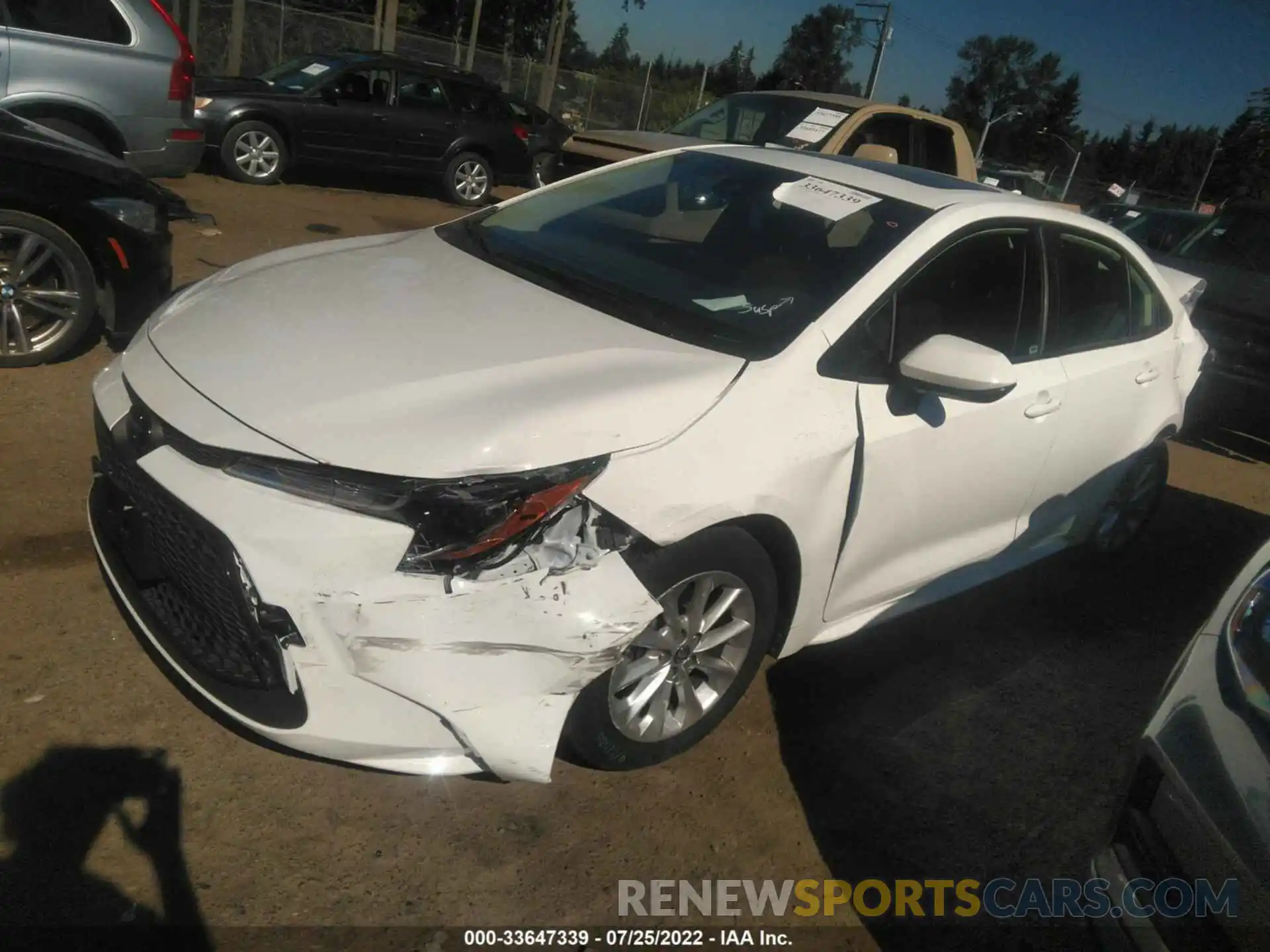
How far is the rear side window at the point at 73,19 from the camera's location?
6512 millimetres

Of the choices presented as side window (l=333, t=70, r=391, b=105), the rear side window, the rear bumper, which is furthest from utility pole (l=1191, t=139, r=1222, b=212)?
the rear side window

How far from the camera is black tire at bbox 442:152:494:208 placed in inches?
476

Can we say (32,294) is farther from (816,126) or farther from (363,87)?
(363,87)

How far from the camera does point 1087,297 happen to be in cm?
387

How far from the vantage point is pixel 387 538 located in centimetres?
219

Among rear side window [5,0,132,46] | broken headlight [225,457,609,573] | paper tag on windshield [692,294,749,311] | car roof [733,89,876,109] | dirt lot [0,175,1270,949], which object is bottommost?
dirt lot [0,175,1270,949]

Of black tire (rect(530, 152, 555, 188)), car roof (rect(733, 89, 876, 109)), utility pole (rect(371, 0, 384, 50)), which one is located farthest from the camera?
utility pole (rect(371, 0, 384, 50))

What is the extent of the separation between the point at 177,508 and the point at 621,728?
1.23 metres

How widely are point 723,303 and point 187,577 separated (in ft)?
5.50

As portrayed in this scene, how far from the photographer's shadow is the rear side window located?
235 inches

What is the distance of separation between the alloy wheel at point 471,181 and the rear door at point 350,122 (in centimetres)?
100

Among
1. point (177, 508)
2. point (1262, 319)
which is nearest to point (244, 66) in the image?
point (1262, 319)

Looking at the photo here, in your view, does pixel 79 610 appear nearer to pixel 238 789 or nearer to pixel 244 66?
pixel 238 789

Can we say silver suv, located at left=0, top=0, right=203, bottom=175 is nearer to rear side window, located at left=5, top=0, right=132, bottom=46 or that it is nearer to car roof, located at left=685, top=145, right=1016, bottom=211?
rear side window, located at left=5, top=0, right=132, bottom=46
